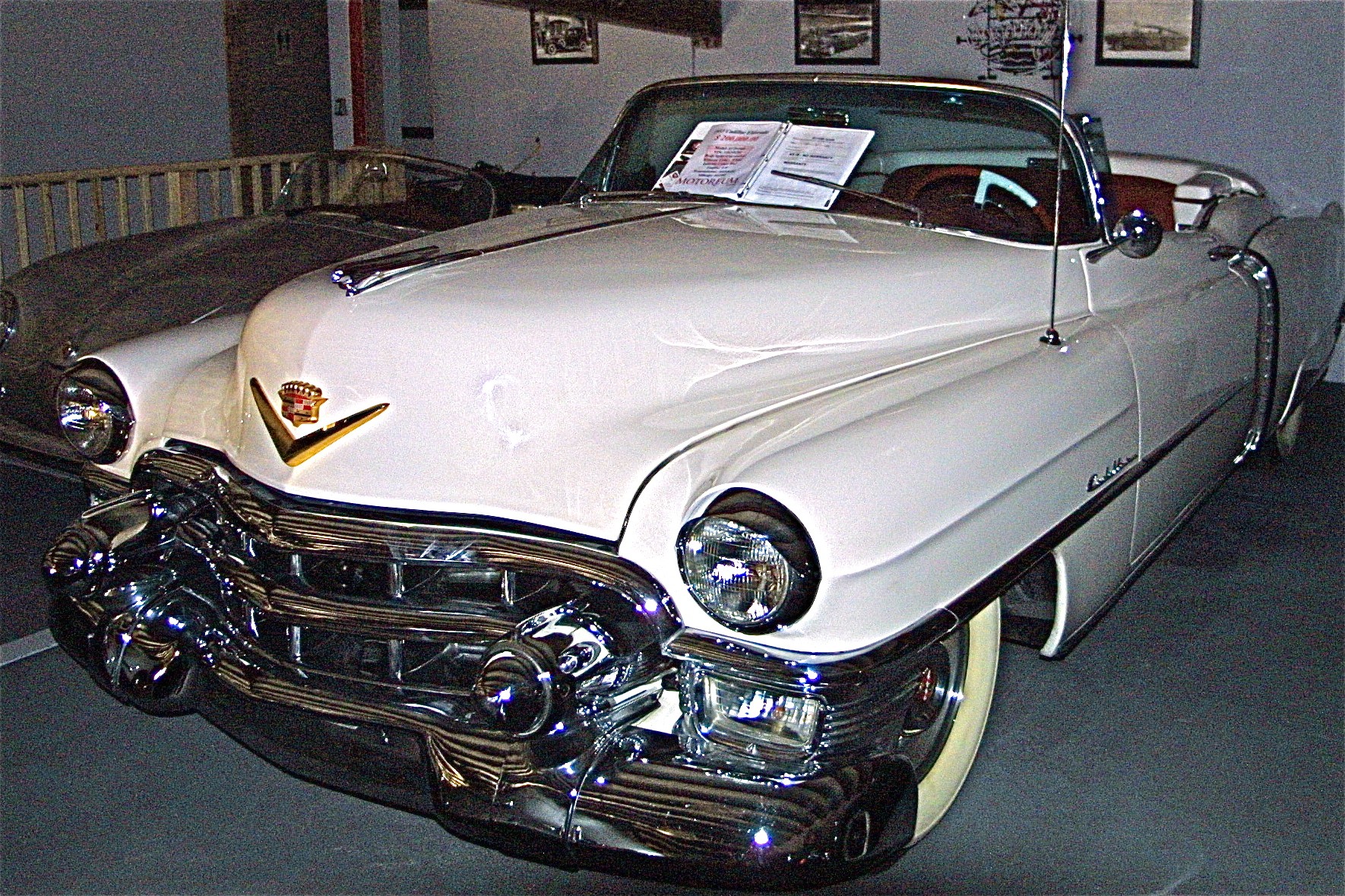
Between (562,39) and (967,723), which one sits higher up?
(562,39)

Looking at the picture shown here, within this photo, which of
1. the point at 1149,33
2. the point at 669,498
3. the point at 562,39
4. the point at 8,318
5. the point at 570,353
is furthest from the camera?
the point at 562,39

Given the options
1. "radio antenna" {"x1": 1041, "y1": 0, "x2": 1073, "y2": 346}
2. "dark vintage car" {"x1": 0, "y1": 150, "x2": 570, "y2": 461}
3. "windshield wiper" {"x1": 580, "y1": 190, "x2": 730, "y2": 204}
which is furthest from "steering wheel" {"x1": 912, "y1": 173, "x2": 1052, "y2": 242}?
"dark vintage car" {"x1": 0, "y1": 150, "x2": 570, "y2": 461}

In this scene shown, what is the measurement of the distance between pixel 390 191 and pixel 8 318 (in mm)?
1382

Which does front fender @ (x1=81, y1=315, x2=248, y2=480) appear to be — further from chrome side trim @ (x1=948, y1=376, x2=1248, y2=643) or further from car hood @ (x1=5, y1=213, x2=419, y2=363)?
chrome side trim @ (x1=948, y1=376, x2=1248, y2=643)

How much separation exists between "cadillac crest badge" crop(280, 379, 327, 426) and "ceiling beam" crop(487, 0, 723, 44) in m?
5.06

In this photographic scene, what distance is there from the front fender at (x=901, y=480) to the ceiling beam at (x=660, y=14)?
17.0 ft

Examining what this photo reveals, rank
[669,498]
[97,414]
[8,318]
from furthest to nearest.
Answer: [8,318] → [97,414] → [669,498]

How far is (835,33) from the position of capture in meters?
7.82

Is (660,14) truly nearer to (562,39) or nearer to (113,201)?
(562,39)

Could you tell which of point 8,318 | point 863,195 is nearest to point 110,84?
point 8,318

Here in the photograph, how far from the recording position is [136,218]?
813cm

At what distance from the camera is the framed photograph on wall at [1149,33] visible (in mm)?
6887

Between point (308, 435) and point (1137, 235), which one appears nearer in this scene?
point (308, 435)

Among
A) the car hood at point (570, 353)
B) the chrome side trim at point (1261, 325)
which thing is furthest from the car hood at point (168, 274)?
the chrome side trim at point (1261, 325)
